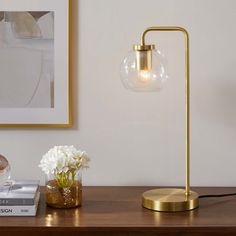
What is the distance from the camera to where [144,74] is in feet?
4.83

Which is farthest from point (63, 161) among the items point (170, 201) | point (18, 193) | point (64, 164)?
point (170, 201)

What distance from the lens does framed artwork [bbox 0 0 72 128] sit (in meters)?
1.68

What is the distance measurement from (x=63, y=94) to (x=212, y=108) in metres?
0.50

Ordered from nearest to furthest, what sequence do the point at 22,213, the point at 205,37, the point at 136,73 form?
the point at 22,213 → the point at 136,73 → the point at 205,37

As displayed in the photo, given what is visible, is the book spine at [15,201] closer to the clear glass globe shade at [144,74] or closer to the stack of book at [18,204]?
the stack of book at [18,204]

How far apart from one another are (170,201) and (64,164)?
0.32 metres

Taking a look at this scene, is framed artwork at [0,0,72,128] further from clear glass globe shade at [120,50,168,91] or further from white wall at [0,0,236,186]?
clear glass globe shade at [120,50,168,91]

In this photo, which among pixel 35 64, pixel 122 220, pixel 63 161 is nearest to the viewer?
pixel 122 220

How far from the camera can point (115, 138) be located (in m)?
1.73

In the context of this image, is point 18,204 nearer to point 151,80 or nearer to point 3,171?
point 3,171

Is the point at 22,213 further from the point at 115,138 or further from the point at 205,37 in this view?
the point at 205,37

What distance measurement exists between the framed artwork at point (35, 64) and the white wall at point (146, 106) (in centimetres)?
4

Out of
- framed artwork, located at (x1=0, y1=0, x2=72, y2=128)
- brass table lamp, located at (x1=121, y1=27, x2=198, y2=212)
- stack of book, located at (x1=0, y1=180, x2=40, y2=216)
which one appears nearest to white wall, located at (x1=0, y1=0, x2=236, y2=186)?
framed artwork, located at (x1=0, y1=0, x2=72, y2=128)

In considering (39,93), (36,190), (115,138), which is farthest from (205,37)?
(36,190)
